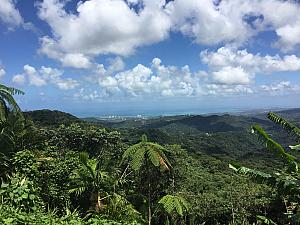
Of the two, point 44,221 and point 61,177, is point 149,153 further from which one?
point 44,221

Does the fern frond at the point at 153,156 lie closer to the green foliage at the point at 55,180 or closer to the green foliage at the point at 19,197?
the green foliage at the point at 55,180

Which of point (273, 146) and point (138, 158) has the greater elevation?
point (273, 146)

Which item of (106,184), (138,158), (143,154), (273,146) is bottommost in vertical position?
(106,184)

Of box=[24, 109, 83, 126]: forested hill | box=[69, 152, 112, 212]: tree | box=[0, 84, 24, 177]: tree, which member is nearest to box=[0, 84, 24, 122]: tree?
box=[0, 84, 24, 177]: tree

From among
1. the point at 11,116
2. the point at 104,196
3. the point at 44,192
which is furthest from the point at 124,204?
the point at 11,116

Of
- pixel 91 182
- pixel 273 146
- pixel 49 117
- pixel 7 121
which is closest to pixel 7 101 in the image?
pixel 7 121

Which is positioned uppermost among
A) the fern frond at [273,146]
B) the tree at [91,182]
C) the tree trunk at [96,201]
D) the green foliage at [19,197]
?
the fern frond at [273,146]

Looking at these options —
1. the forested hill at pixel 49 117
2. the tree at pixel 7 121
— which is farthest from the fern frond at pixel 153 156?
the forested hill at pixel 49 117

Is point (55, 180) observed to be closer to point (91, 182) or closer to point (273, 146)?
point (91, 182)
